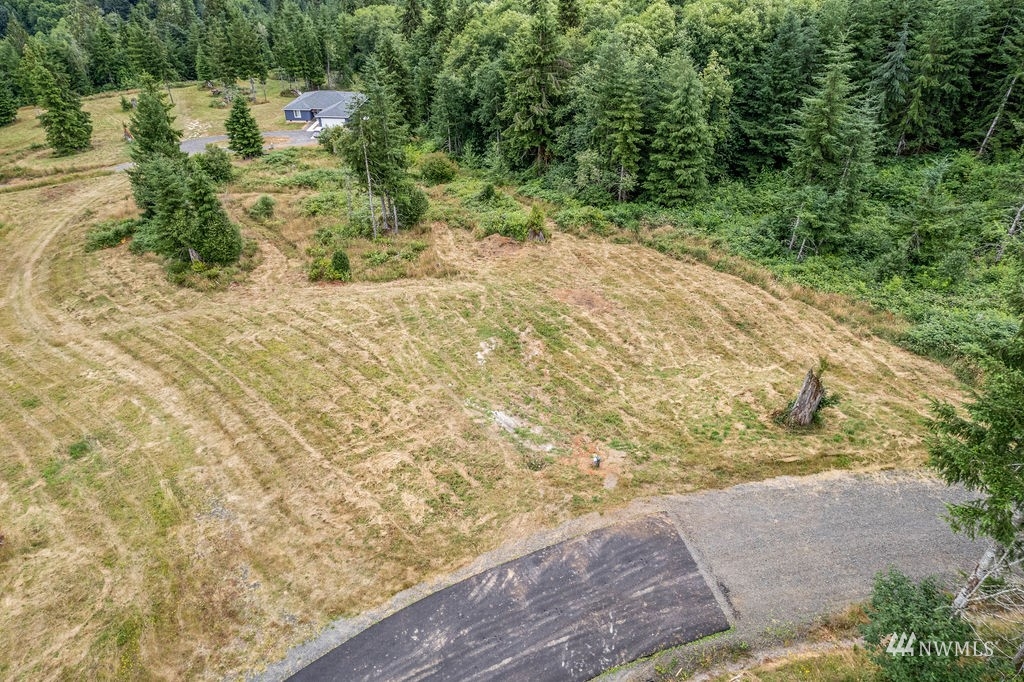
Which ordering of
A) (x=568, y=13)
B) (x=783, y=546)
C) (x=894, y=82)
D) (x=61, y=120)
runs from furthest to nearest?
(x=61, y=120) → (x=568, y=13) → (x=894, y=82) → (x=783, y=546)

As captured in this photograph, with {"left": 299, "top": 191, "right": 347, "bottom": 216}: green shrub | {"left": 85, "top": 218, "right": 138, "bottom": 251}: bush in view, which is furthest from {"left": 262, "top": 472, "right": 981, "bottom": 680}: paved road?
{"left": 85, "top": 218, "right": 138, "bottom": 251}: bush

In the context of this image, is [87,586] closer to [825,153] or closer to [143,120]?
[143,120]

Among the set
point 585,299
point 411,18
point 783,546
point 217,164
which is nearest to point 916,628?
point 783,546

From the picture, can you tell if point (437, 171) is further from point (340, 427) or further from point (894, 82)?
point (894, 82)

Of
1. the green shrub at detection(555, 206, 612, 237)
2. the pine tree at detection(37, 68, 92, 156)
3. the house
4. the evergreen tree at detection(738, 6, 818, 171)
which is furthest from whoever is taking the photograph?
the house

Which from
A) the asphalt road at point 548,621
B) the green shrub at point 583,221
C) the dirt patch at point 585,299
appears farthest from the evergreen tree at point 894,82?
the asphalt road at point 548,621

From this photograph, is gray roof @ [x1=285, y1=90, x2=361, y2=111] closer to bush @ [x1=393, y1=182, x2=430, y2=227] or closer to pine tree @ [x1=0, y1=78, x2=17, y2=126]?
pine tree @ [x1=0, y1=78, x2=17, y2=126]

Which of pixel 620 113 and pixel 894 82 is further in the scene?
pixel 620 113
